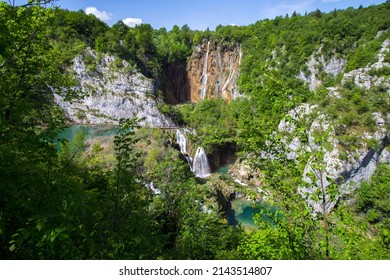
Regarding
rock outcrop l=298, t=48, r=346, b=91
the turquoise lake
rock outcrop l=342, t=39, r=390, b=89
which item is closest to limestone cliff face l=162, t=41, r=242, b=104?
rock outcrop l=298, t=48, r=346, b=91

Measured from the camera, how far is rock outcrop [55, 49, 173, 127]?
47250 mm

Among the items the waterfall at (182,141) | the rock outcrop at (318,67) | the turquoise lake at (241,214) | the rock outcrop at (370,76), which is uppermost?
the rock outcrop at (318,67)

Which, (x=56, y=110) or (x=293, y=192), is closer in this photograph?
(x=293, y=192)

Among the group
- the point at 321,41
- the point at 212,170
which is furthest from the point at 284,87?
the point at 321,41

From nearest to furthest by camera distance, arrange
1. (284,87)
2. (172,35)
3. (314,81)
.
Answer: (284,87) → (314,81) → (172,35)

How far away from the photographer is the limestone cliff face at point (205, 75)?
63.5m

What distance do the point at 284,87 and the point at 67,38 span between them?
56074mm

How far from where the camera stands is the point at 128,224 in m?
5.09

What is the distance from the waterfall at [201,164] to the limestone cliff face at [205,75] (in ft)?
102

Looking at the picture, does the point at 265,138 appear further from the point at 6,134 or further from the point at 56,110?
the point at 56,110

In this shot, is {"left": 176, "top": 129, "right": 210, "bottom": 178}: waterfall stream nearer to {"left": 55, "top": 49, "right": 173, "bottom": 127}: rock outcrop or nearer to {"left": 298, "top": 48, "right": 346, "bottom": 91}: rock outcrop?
{"left": 55, "top": 49, "right": 173, "bottom": 127}: rock outcrop

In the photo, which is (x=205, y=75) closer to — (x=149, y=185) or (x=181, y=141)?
(x=181, y=141)

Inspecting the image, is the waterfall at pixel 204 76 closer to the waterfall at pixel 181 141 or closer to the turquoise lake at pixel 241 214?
the waterfall at pixel 181 141

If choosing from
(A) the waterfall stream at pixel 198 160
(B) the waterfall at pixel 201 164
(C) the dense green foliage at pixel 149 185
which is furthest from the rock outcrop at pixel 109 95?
(C) the dense green foliage at pixel 149 185
